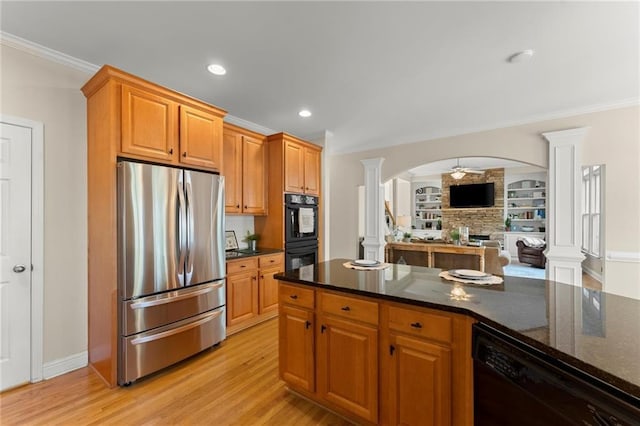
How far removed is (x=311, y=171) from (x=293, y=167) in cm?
45

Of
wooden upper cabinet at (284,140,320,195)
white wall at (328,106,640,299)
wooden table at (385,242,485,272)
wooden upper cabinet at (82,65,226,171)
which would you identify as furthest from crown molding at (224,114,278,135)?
wooden table at (385,242,485,272)

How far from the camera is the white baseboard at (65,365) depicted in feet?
7.73

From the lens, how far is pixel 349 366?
1764 millimetres

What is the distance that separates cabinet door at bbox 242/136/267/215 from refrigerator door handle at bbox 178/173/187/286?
46.8 inches

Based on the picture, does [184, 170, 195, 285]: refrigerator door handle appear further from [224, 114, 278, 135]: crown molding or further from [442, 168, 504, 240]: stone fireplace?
[442, 168, 504, 240]: stone fireplace

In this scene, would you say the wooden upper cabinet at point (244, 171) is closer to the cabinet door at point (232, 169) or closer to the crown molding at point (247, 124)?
the cabinet door at point (232, 169)

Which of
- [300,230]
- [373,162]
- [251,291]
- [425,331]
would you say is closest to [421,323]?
[425,331]

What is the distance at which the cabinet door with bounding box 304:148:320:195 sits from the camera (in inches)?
173

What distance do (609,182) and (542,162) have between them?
66 centimetres

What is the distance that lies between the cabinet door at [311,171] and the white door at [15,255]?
2996mm

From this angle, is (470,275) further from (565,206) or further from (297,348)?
(565,206)

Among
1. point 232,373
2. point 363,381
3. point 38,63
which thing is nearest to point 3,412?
point 232,373

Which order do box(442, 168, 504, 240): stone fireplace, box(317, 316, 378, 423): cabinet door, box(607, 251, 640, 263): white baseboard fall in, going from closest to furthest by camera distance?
box(317, 316, 378, 423): cabinet door → box(607, 251, 640, 263): white baseboard → box(442, 168, 504, 240): stone fireplace

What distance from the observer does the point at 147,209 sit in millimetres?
2332
